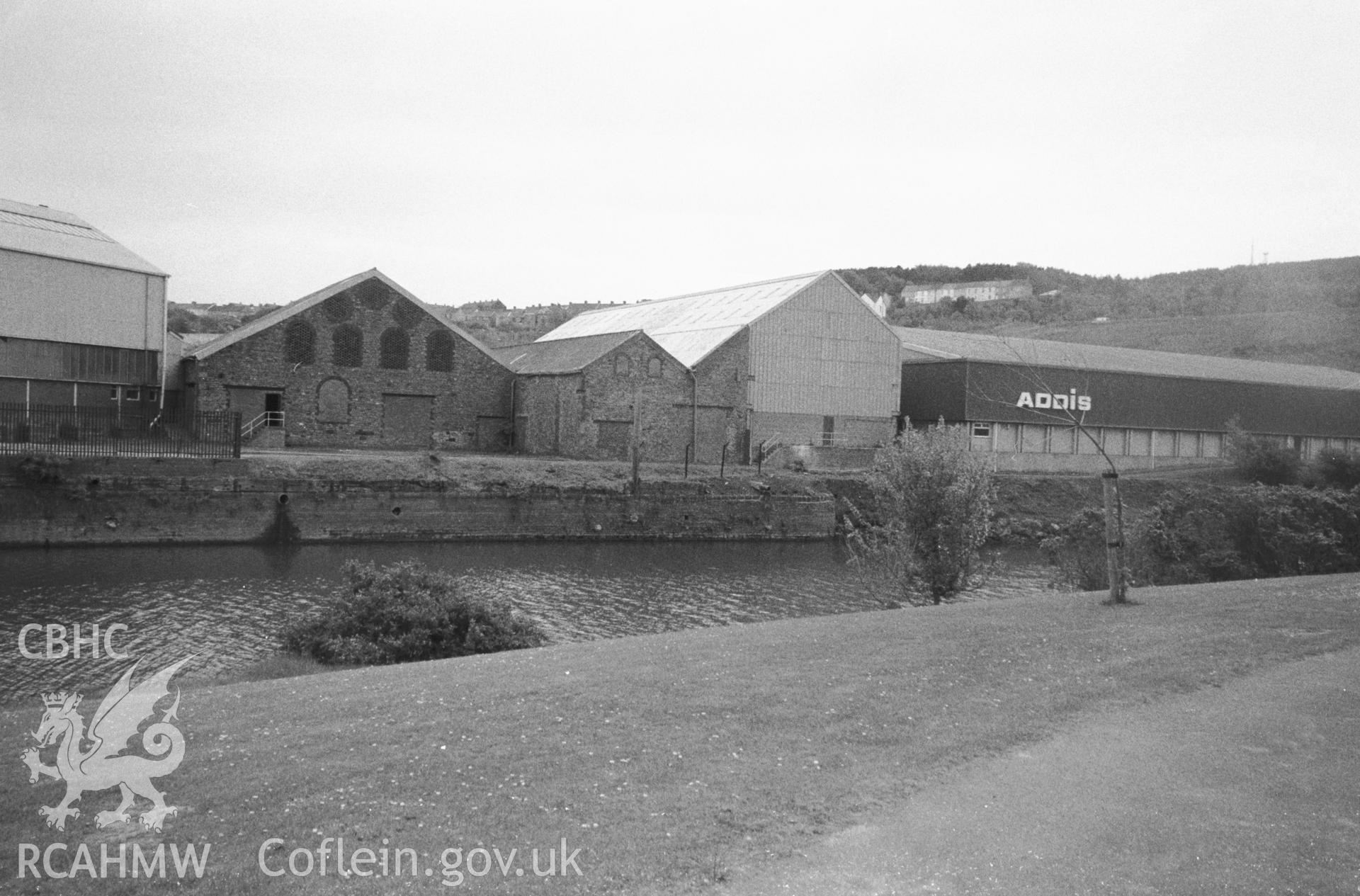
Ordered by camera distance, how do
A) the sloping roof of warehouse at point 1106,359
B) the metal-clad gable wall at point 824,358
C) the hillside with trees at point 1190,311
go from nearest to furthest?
the metal-clad gable wall at point 824,358 < the sloping roof of warehouse at point 1106,359 < the hillside with trees at point 1190,311

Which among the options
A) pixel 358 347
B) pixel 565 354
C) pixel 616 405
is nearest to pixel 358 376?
pixel 358 347

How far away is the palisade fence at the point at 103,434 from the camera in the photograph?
3547 cm

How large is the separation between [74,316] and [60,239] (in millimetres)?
3451

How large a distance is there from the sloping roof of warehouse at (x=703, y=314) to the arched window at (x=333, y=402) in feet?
52.9

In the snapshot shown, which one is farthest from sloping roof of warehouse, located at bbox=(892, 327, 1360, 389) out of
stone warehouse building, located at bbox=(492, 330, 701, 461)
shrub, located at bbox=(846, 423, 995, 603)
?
shrub, located at bbox=(846, 423, 995, 603)

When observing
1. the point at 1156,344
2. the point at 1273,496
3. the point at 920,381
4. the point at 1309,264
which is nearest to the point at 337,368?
the point at 920,381

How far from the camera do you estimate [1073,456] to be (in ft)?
194

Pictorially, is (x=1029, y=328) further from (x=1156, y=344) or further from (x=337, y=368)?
(x=337, y=368)

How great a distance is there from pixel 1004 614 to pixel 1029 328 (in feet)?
364

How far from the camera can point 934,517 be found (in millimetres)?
23953

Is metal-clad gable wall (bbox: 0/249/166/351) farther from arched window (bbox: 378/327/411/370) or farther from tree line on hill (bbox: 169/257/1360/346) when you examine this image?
tree line on hill (bbox: 169/257/1360/346)

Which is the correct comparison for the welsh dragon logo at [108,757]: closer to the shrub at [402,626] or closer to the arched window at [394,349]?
the shrub at [402,626]

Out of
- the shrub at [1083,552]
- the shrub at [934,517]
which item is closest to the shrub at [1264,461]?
the shrub at [1083,552]

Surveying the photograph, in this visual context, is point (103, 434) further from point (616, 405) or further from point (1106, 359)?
point (1106, 359)
